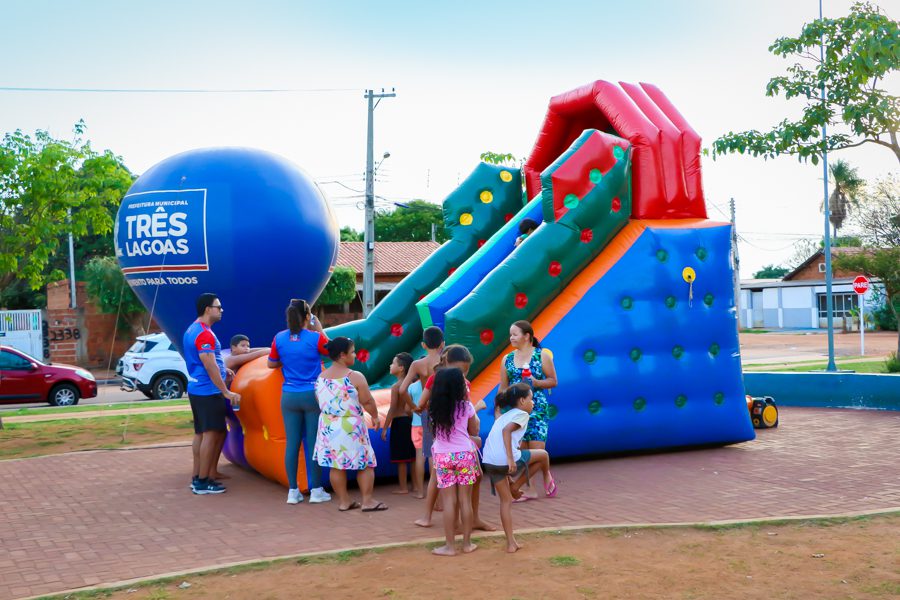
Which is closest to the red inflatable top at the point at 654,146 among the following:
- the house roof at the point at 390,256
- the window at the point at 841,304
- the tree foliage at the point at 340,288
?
the tree foliage at the point at 340,288

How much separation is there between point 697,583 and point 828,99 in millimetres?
6246

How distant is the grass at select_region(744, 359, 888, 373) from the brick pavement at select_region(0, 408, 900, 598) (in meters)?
12.7

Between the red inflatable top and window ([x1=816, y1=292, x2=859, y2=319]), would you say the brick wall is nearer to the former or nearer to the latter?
the red inflatable top

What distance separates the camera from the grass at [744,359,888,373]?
22.2m

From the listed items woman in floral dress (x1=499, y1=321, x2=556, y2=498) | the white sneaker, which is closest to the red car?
the white sneaker

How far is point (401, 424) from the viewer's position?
7824 millimetres

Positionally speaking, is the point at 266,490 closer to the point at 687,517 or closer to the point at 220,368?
the point at 220,368

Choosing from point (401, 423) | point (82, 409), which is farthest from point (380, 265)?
point (401, 423)

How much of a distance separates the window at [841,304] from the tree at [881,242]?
2038cm

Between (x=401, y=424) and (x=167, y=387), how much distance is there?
46.4 ft

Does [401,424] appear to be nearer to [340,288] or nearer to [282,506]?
[282,506]

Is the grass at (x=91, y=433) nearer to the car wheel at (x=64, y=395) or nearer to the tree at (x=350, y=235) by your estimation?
the car wheel at (x=64, y=395)

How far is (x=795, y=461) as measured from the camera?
9180 mm

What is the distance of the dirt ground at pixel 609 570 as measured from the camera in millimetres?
5141
